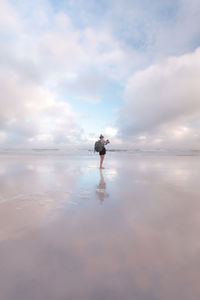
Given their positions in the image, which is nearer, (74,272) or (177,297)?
(177,297)

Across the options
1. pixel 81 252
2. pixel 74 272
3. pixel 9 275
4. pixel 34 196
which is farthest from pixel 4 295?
pixel 34 196

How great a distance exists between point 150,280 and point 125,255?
33cm

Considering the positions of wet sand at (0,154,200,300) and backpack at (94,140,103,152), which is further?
backpack at (94,140,103,152)

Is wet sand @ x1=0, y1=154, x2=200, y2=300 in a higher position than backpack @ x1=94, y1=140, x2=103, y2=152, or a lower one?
lower

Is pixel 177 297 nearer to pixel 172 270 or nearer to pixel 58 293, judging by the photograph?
pixel 172 270

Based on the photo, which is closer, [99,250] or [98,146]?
[99,250]

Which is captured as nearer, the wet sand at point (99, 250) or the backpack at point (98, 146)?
the wet sand at point (99, 250)

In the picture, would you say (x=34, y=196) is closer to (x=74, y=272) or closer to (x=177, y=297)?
(x=74, y=272)

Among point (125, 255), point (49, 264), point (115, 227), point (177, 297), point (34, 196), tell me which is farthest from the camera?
point (34, 196)

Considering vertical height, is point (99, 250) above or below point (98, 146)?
below

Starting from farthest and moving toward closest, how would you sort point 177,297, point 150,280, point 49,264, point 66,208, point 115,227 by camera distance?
Result: point 66,208 → point 115,227 → point 49,264 → point 150,280 → point 177,297

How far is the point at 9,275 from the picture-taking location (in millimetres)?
1348

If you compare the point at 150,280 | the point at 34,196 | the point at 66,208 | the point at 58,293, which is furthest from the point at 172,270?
the point at 34,196

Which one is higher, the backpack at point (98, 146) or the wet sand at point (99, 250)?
the backpack at point (98, 146)
